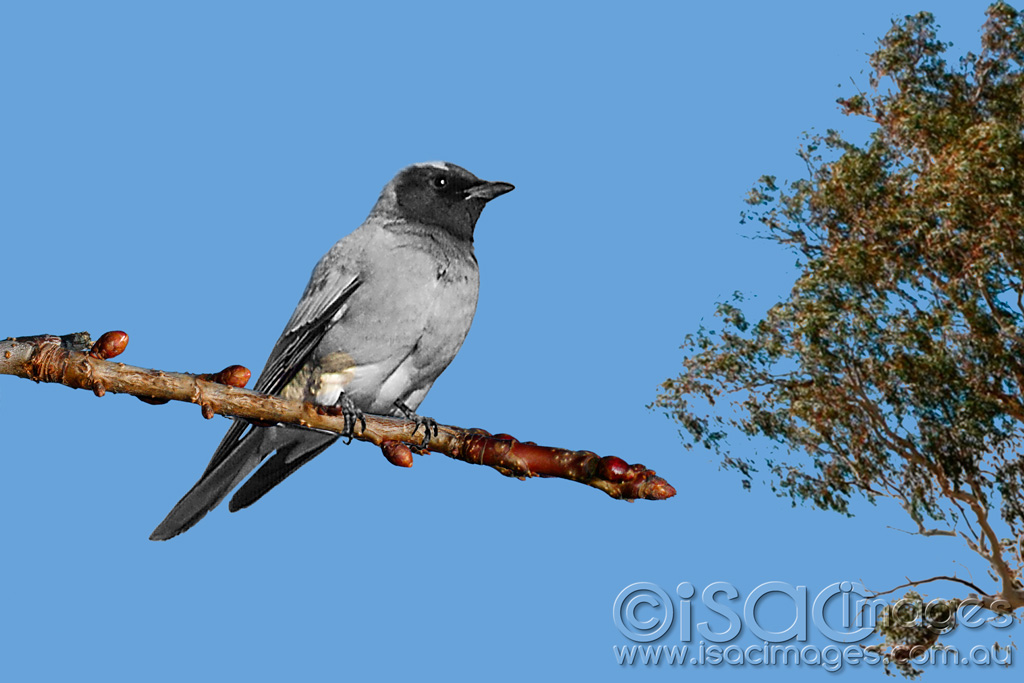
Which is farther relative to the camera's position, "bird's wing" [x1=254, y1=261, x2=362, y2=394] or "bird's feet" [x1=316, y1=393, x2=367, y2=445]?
"bird's wing" [x1=254, y1=261, x2=362, y2=394]

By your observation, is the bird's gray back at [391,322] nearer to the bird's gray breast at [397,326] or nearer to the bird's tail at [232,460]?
the bird's gray breast at [397,326]

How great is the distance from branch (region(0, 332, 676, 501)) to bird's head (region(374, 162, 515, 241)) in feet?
6.65

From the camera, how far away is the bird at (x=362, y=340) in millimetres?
4629

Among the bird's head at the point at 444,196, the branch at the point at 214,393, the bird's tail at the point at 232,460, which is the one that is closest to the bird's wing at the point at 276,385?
the bird's tail at the point at 232,460

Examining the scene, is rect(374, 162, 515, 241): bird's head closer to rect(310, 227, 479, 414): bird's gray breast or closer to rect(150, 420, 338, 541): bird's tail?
rect(310, 227, 479, 414): bird's gray breast

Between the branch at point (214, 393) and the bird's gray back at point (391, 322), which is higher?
the bird's gray back at point (391, 322)

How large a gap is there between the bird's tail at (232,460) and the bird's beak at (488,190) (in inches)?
55.1

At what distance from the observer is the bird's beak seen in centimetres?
509

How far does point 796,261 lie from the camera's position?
1644 cm

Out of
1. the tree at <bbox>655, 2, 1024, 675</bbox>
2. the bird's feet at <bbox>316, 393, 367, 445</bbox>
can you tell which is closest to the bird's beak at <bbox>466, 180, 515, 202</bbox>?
the bird's feet at <bbox>316, 393, 367, 445</bbox>

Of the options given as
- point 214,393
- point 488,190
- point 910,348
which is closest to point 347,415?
point 214,393

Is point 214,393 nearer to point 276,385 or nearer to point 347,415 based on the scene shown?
point 347,415

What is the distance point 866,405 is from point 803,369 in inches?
40.1

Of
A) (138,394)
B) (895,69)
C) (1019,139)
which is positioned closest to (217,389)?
(138,394)
